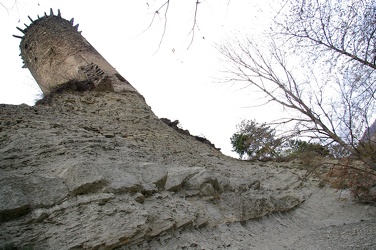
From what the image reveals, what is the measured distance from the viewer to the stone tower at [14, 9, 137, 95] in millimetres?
8828

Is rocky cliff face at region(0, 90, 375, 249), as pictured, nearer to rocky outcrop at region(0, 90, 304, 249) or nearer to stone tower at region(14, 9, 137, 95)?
rocky outcrop at region(0, 90, 304, 249)

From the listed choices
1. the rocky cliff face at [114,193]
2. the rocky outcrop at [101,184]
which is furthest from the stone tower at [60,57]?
the rocky cliff face at [114,193]

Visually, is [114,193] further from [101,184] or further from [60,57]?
[60,57]

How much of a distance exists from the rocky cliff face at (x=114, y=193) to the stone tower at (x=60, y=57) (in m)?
2.12

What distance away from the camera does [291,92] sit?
19.9 ft

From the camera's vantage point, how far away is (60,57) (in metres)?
9.66

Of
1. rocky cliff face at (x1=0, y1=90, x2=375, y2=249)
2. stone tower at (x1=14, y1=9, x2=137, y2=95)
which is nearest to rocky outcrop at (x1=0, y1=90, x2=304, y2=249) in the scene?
rocky cliff face at (x1=0, y1=90, x2=375, y2=249)

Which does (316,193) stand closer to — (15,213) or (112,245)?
(112,245)

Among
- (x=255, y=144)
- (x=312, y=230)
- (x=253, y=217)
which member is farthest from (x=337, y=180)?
(x=253, y=217)

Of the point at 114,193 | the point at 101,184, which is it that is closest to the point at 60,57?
the point at 101,184

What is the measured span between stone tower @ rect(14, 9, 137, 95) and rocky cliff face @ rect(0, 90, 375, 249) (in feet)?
6.97

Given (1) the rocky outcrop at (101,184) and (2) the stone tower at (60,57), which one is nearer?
(1) the rocky outcrop at (101,184)

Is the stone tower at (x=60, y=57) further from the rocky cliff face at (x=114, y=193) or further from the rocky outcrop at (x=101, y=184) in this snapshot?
the rocky cliff face at (x=114, y=193)

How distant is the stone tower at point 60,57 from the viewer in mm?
8828
